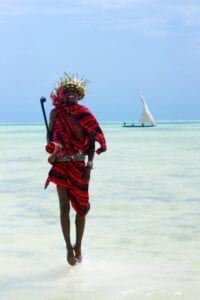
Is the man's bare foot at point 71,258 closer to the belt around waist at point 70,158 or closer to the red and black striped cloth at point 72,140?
the red and black striped cloth at point 72,140

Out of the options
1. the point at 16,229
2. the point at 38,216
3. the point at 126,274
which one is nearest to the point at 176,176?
the point at 38,216

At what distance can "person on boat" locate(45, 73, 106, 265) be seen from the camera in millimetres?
4949

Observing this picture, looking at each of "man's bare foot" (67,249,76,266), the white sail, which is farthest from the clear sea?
the white sail

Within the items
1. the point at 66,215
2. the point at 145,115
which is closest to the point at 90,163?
the point at 66,215

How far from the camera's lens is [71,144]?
16.3 feet

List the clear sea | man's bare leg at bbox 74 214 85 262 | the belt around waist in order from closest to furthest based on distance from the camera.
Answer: the clear sea < the belt around waist < man's bare leg at bbox 74 214 85 262

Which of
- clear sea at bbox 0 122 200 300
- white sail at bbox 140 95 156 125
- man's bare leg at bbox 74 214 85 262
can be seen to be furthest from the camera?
white sail at bbox 140 95 156 125

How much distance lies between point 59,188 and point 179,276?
3.28 feet

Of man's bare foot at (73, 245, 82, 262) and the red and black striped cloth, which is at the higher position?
the red and black striped cloth

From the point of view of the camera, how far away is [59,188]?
4.98 meters

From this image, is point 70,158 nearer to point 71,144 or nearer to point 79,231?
point 71,144

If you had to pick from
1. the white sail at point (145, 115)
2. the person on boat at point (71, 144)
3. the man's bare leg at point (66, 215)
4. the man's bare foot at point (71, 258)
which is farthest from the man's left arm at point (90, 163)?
the white sail at point (145, 115)

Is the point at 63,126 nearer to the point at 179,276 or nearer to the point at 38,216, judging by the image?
the point at 179,276

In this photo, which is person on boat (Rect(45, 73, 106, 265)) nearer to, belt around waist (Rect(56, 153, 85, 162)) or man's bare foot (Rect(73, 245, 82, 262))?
belt around waist (Rect(56, 153, 85, 162))
